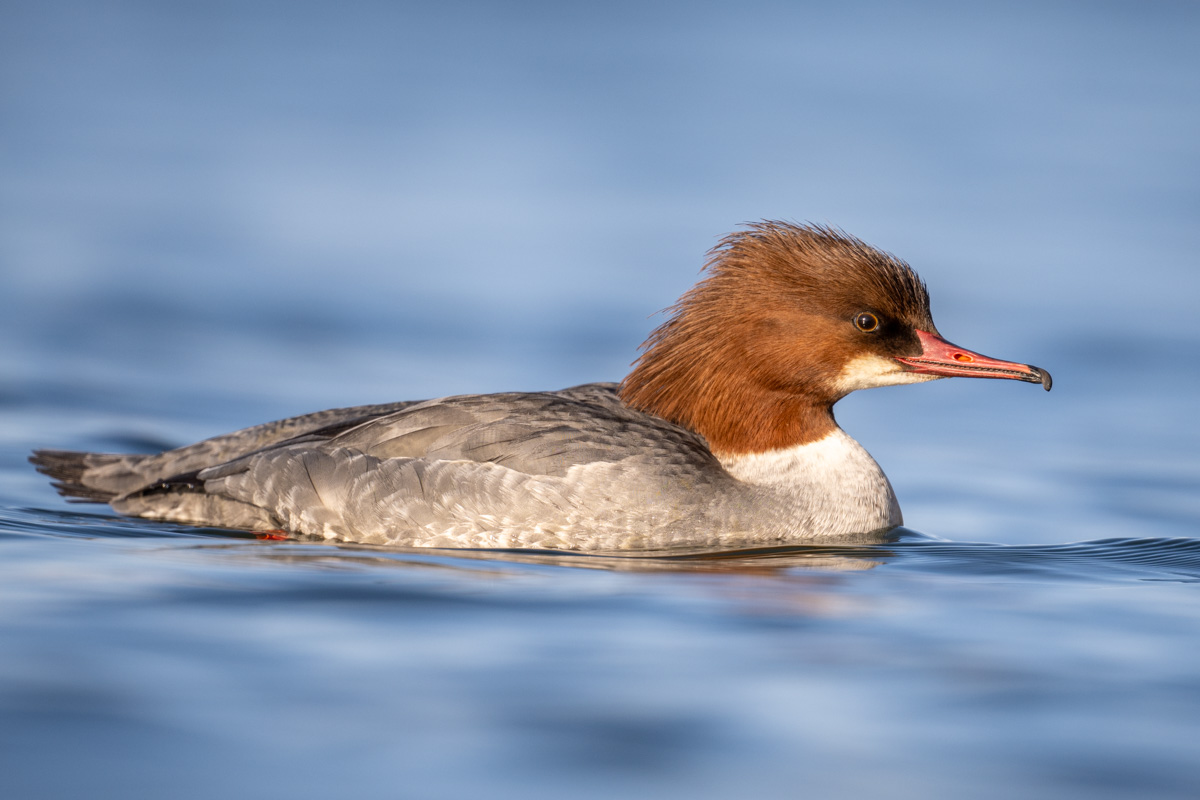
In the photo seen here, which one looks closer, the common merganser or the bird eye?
the common merganser

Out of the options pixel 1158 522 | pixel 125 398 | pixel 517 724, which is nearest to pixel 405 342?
pixel 125 398

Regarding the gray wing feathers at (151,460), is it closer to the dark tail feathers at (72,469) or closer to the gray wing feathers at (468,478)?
the dark tail feathers at (72,469)

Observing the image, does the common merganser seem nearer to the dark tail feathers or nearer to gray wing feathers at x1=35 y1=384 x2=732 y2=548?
gray wing feathers at x1=35 y1=384 x2=732 y2=548

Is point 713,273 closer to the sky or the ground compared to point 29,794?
closer to the sky

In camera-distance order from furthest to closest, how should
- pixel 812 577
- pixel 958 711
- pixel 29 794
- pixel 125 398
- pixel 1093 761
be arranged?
1. pixel 125 398
2. pixel 812 577
3. pixel 958 711
4. pixel 1093 761
5. pixel 29 794

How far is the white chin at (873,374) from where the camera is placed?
7547 mm

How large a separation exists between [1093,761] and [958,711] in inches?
19.5

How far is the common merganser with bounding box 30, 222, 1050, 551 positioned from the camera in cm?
713

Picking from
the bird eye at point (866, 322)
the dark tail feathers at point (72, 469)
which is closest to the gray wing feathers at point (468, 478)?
the dark tail feathers at point (72, 469)

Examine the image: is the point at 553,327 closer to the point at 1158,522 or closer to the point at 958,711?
the point at 1158,522

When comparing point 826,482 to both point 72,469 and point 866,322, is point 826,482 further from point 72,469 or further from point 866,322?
point 72,469

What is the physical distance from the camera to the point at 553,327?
499 inches

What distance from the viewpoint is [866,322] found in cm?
748

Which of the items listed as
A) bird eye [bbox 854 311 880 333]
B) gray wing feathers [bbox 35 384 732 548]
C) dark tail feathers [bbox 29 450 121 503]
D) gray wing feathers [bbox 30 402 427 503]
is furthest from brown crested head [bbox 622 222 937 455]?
dark tail feathers [bbox 29 450 121 503]
